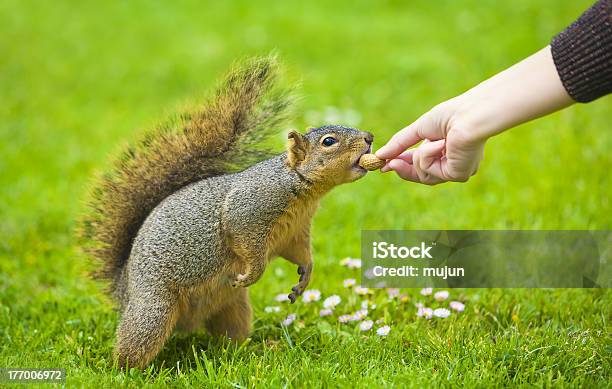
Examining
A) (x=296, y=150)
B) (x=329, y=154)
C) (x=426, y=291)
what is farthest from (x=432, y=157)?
(x=426, y=291)

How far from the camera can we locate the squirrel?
2541 millimetres

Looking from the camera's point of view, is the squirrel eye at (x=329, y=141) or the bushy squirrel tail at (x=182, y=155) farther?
the bushy squirrel tail at (x=182, y=155)

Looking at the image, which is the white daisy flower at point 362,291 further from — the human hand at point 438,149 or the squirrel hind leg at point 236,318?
the human hand at point 438,149

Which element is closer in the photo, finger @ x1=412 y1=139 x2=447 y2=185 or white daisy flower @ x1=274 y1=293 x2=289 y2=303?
finger @ x1=412 y1=139 x2=447 y2=185

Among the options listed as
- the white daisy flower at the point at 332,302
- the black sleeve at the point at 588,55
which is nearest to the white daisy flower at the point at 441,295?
the white daisy flower at the point at 332,302

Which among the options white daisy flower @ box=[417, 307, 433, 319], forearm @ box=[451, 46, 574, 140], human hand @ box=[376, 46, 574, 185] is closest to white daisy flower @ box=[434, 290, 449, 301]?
white daisy flower @ box=[417, 307, 433, 319]

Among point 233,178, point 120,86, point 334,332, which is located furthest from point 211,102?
point 120,86

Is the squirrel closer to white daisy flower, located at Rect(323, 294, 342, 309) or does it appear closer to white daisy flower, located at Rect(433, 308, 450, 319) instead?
white daisy flower, located at Rect(323, 294, 342, 309)

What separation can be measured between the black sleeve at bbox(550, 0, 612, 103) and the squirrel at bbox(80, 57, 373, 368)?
71 cm

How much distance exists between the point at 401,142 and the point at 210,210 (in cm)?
70

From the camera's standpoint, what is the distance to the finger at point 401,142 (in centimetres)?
244

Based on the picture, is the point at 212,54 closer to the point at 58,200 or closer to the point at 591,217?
the point at 58,200

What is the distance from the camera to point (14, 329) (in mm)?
2973

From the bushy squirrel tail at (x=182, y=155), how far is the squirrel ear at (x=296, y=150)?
0.90ft
